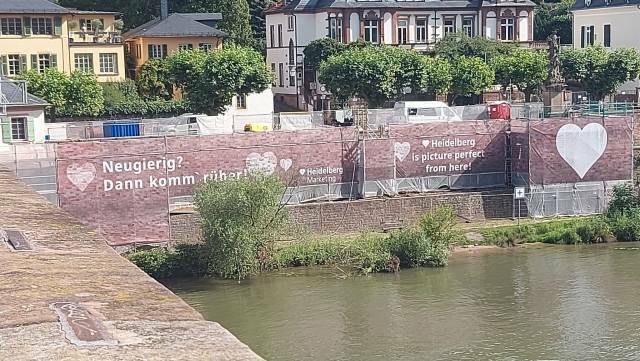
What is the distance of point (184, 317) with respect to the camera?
935 centimetres

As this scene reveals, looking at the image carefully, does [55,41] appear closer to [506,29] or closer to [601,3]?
[506,29]

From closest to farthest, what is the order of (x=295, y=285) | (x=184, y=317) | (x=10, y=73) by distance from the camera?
1. (x=184, y=317)
2. (x=295, y=285)
3. (x=10, y=73)

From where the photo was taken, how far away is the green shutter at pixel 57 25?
4744 cm

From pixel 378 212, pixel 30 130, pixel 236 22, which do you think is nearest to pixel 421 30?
pixel 236 22

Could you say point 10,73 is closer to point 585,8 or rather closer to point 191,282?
point 191,282

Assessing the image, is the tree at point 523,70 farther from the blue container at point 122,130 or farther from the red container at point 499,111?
the blue container at point 122,130

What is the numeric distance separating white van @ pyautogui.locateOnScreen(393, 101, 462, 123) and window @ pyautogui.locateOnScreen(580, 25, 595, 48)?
19112 millimetres

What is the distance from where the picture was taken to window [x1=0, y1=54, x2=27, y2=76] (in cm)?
4612

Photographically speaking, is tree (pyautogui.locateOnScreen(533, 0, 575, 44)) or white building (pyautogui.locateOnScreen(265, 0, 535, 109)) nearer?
white building (pyautogui.locateOnScreen(265, 0, 535, 109))

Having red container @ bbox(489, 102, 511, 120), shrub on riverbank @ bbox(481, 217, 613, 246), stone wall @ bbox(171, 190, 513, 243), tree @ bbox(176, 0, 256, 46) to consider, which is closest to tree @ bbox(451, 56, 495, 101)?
red container @ bbox(489, 102, 511, 120)

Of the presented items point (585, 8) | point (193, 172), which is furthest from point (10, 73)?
point (585, 8)

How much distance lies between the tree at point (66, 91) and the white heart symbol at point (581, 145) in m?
19.3

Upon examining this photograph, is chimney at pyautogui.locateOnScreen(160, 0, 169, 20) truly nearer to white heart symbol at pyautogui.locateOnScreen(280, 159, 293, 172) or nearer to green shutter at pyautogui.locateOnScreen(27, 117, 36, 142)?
green shutter at pyautogui.locateOnScreen(27, 117, 36, 142)

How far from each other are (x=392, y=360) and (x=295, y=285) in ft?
24.3
